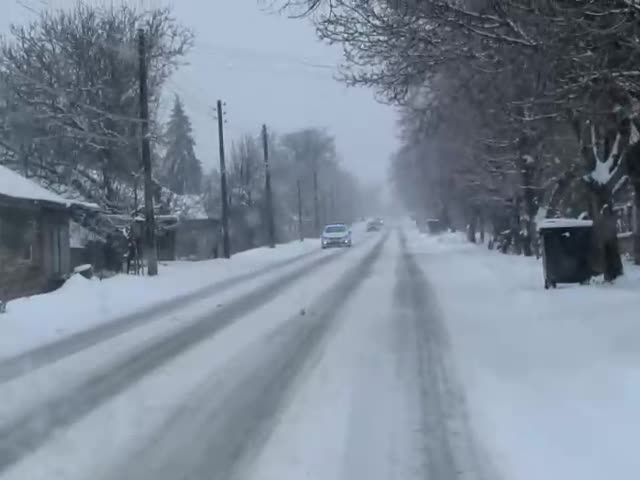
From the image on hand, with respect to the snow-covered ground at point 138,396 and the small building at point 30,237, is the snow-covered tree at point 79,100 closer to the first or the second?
the small building at point 30,237

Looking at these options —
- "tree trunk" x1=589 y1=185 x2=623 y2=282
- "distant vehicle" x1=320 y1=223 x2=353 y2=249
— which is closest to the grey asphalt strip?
"tree trunk" x1=589 y1=185 x2=623 y2=282

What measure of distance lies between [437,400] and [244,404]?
72.0 inches

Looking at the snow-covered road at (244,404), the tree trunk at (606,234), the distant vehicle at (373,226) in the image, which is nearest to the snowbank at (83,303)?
the snow-covered road at (244,404)

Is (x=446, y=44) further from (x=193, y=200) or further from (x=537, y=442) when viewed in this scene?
(x=193, y=200)

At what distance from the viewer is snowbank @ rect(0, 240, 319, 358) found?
15.6m

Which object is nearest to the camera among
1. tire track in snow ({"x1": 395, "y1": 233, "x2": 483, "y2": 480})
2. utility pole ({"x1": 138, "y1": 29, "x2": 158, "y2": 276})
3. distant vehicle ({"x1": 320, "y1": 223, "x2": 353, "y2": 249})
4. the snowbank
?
tire track in snow ({"x1": 395, "y1": 233, "x2": 483, "y2": 480})

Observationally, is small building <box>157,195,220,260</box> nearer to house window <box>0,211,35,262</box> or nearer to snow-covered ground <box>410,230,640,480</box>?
house window <box>0,211,35,262</box>

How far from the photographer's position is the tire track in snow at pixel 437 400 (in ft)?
22.1

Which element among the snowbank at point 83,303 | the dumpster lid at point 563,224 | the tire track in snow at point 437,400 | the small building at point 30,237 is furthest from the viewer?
the small building at point 30,237

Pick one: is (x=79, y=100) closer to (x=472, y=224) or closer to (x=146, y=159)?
→ (x=146, y=159)

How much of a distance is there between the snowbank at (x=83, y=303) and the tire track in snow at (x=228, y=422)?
4.00 meters

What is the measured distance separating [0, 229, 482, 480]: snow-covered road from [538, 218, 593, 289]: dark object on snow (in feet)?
16.0

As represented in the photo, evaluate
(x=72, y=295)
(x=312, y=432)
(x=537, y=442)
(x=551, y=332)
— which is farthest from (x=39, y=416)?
(x=72, y=295)

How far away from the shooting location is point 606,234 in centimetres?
1952
